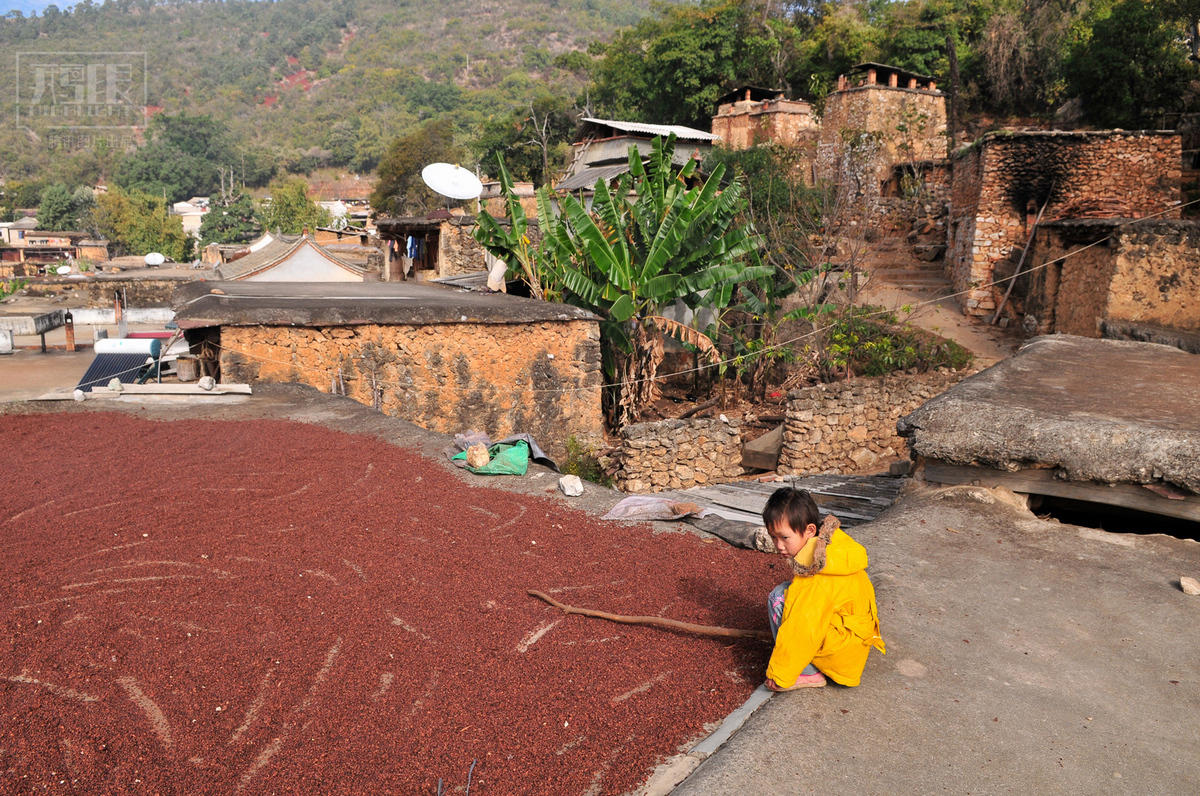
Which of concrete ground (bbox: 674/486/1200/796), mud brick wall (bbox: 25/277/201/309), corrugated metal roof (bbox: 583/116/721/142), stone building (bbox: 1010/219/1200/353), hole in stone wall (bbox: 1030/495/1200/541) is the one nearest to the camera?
concrete ground (bbox: 674/486/1200/796)

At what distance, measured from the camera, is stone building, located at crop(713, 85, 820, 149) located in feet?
107

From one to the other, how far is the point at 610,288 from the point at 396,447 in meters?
6.30

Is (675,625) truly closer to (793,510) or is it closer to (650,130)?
(793,510)

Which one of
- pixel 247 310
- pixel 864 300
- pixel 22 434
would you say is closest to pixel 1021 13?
pixel 864 300

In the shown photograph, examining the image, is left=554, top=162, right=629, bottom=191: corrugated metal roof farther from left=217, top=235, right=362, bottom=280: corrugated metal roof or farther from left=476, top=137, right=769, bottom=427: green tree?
left=476, top=137, right=769, bottom=427: green tree

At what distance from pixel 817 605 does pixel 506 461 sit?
375 cm

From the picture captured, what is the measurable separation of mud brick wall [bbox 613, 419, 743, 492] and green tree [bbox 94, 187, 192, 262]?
67.3 meters

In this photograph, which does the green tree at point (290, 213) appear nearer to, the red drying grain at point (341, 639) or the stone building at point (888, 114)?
the stone building at point (888, 114)

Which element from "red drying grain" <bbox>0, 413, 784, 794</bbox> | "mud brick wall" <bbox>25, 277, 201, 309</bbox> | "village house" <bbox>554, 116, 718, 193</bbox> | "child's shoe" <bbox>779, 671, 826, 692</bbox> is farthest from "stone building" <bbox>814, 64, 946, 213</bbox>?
"child's shoe" <bbox>779, 671, 826, 692</bbox>

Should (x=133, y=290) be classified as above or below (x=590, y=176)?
below

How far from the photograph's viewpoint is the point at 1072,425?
507cm

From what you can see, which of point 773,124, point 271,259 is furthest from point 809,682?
point 773,124

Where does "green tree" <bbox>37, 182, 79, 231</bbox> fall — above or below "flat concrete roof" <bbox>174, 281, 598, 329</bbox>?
above

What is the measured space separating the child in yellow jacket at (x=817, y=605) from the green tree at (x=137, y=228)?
73.8 meters
